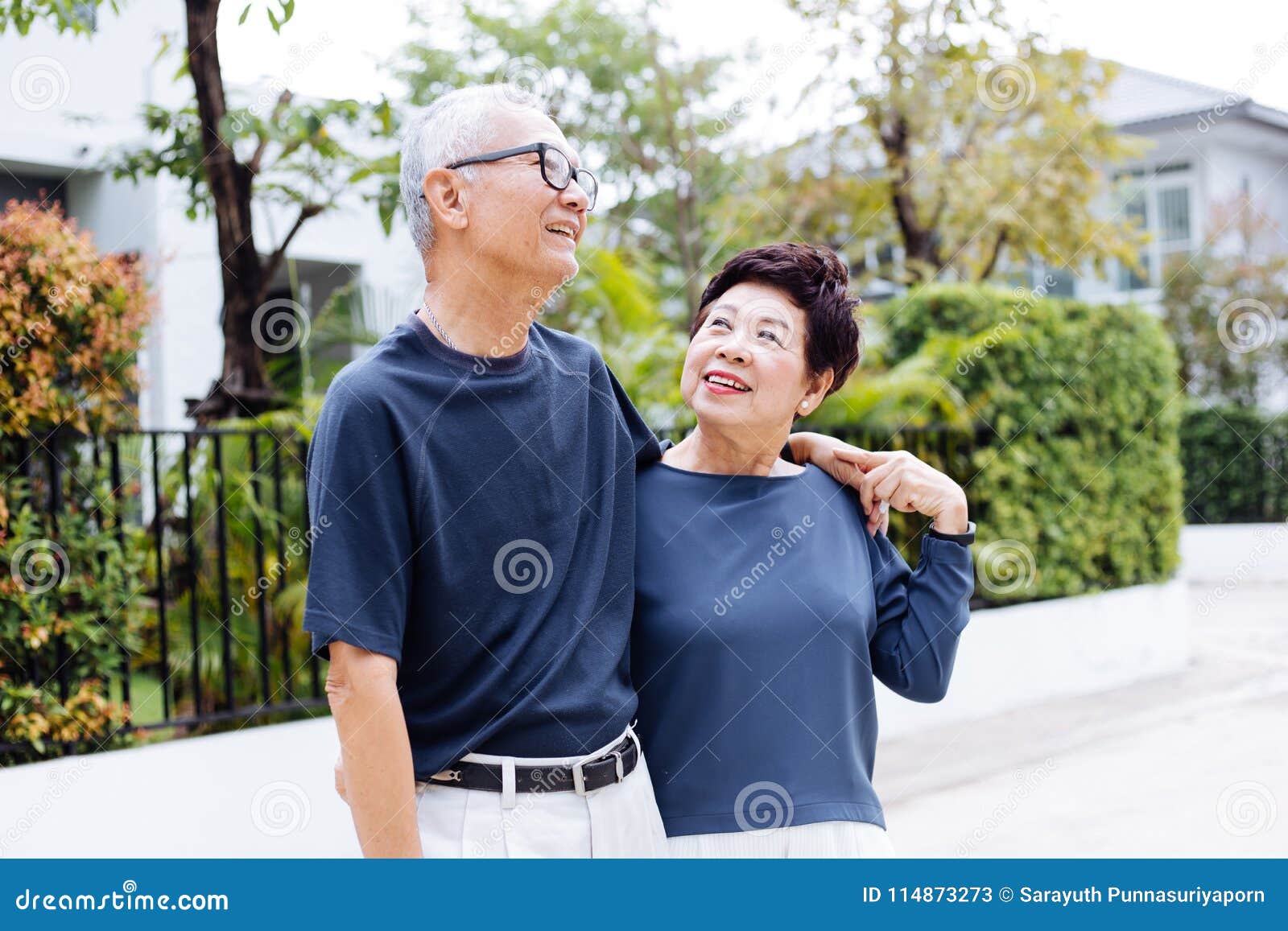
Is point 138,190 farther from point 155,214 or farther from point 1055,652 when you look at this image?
point 1055,652

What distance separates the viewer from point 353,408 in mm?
1741

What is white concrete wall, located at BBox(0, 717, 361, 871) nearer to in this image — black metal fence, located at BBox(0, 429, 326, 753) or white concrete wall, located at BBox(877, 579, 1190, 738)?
black metal fence, located at BBox(0, 429, 326, 753)

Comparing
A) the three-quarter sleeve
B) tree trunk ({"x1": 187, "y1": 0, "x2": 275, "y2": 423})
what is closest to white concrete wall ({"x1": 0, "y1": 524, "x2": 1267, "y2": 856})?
tree trunk ({"x1": 187, "y1": 0, "x2": 275, "y2": 423})

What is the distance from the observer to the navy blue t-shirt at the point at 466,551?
171cm

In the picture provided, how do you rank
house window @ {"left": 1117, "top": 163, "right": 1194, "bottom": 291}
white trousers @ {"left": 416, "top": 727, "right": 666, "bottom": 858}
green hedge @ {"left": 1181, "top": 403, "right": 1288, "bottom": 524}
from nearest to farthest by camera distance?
white trousers @ {"left": 416, "top": 727, "right": 666, "bottom": 858}, green hedge @ {"left": 1181, "top": 403, "right": 1288, "bottom": 524}, house window @ {"left": 1117, "top": 163, "right": 1194, "bottom": 291}

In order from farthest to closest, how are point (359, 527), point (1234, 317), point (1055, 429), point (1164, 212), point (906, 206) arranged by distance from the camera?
point (1164, 212) → point (1234, 317) → point (906, 206) → point (1055, 429) → point (359, 527)

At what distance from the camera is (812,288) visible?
7.47ft

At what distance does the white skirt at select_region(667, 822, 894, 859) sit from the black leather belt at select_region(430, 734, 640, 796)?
0.27 m

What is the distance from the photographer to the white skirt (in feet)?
6.86

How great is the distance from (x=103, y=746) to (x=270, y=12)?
271 centimetres

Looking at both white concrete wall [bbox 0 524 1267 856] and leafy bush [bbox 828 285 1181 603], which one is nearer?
white concrete wall [bbox 0 524 1267 856]

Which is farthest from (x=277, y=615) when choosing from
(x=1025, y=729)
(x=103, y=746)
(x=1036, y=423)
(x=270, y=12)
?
(x=1036, y=423)

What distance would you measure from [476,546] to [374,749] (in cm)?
34

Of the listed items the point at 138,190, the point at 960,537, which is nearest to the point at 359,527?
the point at 960,537
